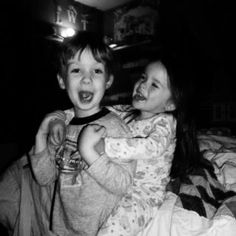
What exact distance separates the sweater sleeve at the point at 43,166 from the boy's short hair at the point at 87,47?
1.19 ft

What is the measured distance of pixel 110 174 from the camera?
0.82 meters

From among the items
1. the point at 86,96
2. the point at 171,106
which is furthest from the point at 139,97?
the point at 86,96

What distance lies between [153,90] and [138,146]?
380mm

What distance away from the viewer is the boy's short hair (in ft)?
3.26

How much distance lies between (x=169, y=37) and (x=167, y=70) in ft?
7.13

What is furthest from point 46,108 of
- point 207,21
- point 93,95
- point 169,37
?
point 93,95

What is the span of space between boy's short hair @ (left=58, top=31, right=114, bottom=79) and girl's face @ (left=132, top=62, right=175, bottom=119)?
21 cm

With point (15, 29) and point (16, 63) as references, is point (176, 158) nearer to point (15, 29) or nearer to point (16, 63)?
point (16, 63)

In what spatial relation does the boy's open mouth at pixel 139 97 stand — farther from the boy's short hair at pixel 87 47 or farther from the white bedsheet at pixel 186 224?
the white bedsheet at pixel 186 224

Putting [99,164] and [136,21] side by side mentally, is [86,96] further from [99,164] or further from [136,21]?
[136,21]

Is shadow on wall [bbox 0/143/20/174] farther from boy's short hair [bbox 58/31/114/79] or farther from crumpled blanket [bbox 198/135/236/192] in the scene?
crumpled blanket [bbox 198/135/236/192]

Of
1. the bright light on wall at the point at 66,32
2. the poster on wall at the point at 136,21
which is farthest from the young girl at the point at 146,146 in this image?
the bright light on wall at the point at 66,32

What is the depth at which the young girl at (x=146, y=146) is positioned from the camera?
861mm

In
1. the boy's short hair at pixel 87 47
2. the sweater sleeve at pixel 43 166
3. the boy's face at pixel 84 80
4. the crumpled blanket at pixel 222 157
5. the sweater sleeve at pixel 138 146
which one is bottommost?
the crumpled blanket at pixel 222 157
